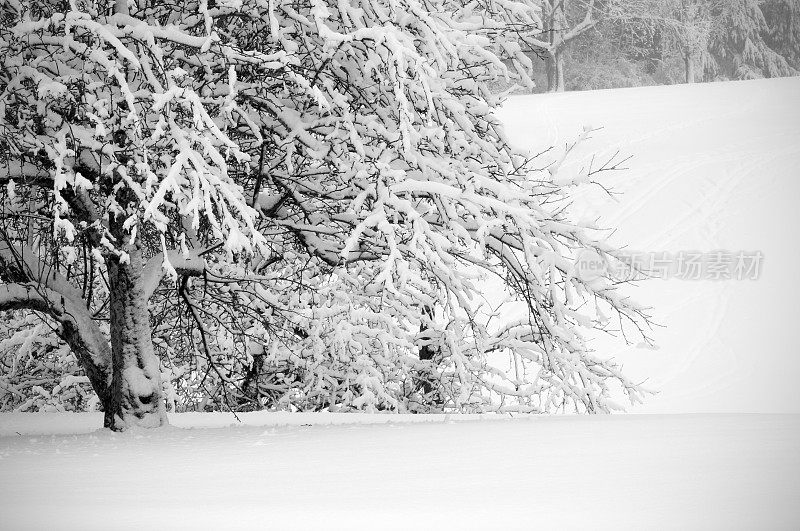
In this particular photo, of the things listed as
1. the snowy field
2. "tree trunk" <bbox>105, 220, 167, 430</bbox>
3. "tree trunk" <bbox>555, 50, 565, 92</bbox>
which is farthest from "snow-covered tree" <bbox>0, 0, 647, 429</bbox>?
"tree trunk" <bbox>555, 50, 565, 92</bbox>

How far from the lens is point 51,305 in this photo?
731cm

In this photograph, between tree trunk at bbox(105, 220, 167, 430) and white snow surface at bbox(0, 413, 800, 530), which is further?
tree trunk at bbox(105, 220, 167, 430)

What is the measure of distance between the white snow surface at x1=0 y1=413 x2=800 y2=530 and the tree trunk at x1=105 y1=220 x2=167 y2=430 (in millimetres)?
281

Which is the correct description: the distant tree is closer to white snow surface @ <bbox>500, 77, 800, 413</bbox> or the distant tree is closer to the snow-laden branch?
white snow surface @ <bbox>500, 77, 800, 413</bbox>

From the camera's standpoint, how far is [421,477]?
A: 187 inches

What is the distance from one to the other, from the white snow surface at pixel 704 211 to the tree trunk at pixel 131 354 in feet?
32.3

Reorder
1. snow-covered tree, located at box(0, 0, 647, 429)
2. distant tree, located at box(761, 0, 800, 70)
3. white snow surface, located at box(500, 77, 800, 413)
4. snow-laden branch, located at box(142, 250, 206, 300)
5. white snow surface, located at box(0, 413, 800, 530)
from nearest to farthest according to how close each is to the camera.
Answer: white snow surface, located at box(0, 413, 800, 530) → snow-covered tree, located at box(0, 0, 647, 429) → snow-laden branch, located at box(142, 250, 206, 300) → white snow surface, located at box(500, 77, 800, 413) → distant tree, located at box(761, 0, 800, 70)

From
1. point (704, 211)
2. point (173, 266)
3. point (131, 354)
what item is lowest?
point (131, 354)

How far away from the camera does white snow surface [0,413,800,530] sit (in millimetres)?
3873

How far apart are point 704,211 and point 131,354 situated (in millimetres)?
17287

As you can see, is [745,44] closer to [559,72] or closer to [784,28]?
A: [784,28]

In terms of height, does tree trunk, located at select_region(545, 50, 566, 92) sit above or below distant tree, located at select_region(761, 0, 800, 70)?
below

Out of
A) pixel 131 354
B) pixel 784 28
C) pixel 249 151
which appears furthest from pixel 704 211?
pixel 784 28

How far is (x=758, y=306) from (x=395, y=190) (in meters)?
13.9
